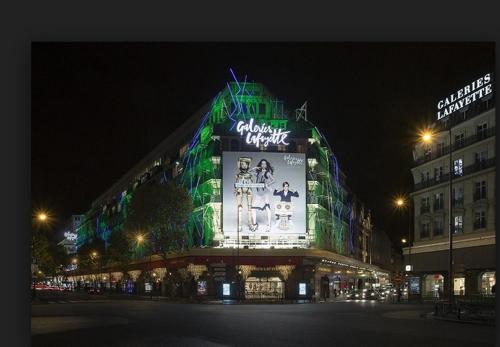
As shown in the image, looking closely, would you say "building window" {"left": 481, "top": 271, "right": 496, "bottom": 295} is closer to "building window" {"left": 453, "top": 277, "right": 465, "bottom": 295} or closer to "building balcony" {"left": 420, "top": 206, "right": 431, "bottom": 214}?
"building window" {"left": 453, "top": 277, "right": 465, "bottom": 295}

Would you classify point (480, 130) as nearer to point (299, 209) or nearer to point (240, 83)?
point (299, 209)

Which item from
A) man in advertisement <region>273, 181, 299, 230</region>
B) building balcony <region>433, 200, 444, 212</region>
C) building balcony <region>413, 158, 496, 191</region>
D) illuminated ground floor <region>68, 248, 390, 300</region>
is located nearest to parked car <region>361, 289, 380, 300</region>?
illuminated ground floor <region>68, 248, 390, 300</region>

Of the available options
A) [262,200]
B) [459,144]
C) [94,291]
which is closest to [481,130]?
[459,144]

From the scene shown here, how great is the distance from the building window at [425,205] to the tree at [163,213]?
26347 mm

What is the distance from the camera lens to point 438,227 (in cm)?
7006

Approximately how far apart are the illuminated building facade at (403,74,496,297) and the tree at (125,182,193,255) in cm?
2612

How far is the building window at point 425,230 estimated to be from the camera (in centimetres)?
7219

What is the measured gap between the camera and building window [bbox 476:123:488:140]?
60.4m

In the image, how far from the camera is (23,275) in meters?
17.2

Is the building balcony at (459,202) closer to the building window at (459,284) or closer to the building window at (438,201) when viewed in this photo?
the building window at (438,201)

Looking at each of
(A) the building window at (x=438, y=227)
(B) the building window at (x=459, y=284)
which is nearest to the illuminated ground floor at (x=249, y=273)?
(A) the building window at (x=438, y=227)

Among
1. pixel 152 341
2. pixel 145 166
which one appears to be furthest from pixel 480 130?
pixel 145 166

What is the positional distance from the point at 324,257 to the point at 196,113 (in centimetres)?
3065

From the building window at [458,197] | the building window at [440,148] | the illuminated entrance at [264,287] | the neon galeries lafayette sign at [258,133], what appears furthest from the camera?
the neon galeries lafayette sign at [258,133]
